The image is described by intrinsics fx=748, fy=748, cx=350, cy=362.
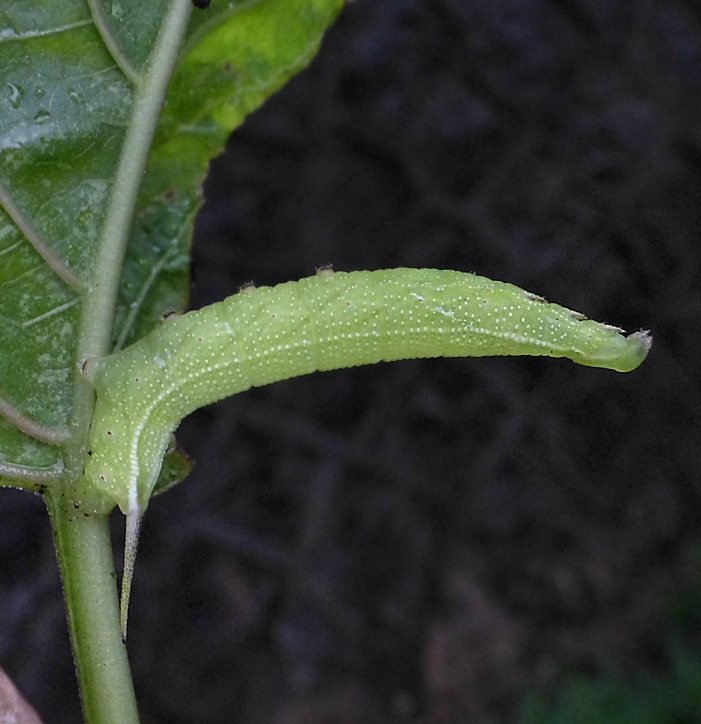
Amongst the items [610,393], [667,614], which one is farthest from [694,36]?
[667,614]

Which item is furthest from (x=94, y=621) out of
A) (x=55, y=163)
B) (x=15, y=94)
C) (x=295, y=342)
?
(x=15, y=94)

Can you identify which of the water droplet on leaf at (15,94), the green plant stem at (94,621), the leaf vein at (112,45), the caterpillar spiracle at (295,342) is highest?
the leaf vein at (112,45)

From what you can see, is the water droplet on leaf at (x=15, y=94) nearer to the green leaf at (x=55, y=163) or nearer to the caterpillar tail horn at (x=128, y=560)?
the green leaf at (x=55, y=163)

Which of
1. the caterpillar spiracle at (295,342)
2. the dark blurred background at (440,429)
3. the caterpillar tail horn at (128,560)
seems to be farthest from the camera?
the dark blurred background at (440,429)

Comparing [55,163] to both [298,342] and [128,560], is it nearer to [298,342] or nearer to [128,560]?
[298,342]

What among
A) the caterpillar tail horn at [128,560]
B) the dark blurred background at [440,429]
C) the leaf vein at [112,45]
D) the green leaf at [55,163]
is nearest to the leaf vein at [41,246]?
the green leaf at [55,163]

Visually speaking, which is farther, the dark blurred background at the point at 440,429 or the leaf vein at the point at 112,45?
the dark blurred background at the point at 440,429

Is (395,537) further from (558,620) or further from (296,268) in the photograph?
(296,268)
